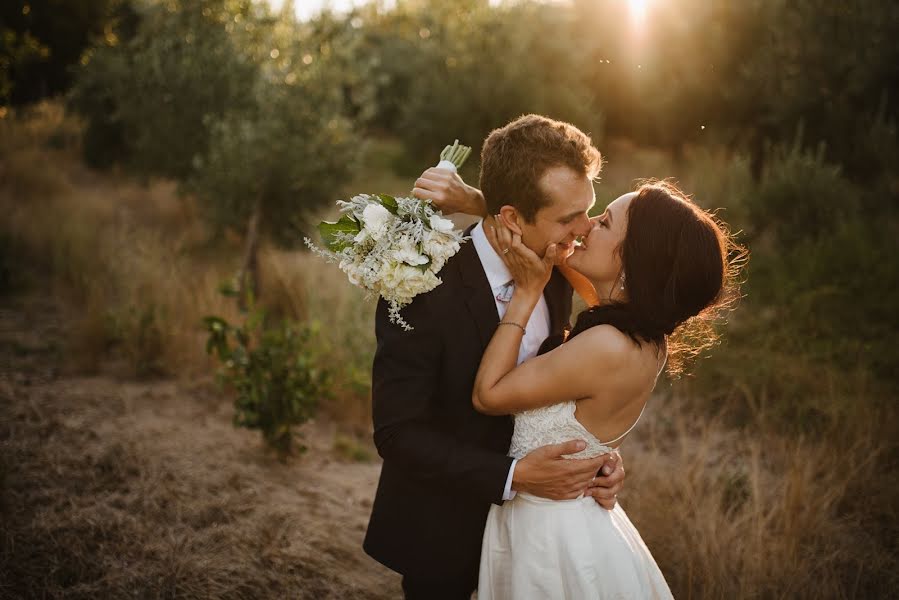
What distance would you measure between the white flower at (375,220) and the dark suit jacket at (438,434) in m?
0.28

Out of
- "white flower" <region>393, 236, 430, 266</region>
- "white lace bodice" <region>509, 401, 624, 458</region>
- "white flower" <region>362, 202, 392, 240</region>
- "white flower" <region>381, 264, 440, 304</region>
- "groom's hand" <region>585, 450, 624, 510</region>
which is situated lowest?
"groom's hand" <region>585, 450, 624, 510</region>

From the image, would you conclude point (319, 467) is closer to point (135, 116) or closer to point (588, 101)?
point (135, 116)

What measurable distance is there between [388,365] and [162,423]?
12.3 feet

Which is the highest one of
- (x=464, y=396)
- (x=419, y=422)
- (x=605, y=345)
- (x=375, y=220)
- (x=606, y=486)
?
(x=375, y=220)

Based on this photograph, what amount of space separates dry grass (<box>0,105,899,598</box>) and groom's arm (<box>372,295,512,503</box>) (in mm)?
1835

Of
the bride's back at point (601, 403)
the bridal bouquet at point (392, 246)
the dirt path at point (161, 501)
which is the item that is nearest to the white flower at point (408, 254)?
the bridal bouquet at point (392, 246)

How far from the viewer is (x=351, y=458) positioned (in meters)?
5.60

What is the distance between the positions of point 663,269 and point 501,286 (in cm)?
61

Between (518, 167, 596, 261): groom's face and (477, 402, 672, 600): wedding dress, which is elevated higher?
(518, 167, 596, 261): groom's face

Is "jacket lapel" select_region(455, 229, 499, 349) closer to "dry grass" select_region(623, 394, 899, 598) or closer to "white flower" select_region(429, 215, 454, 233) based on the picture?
"white flower" select_region(429, 215, 454, 233)

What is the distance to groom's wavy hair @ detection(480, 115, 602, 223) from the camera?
8.41 ft

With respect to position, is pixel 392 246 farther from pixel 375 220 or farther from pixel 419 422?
pixel 419 422

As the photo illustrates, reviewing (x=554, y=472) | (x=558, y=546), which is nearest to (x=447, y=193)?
(x=554, y=472)

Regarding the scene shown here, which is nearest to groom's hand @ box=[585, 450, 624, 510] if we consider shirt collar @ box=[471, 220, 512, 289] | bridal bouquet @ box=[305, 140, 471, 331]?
shirt collar @ box=[471, 220, 512, 289]
